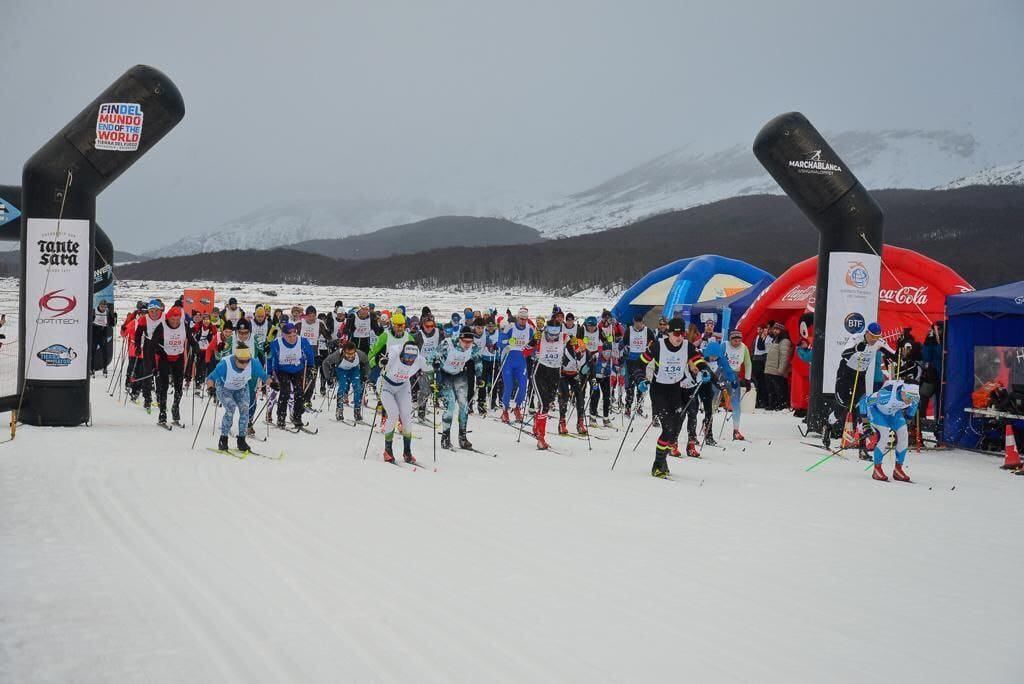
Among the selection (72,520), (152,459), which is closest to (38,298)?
(152,459)

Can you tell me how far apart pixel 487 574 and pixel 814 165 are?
39.1 feet

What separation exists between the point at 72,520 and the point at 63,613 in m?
2.41

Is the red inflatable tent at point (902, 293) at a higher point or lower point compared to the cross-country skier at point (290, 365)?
higher

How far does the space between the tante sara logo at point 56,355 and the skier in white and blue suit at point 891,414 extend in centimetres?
1164

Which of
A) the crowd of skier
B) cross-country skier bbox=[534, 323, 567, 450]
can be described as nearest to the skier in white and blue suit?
the crowd of skier

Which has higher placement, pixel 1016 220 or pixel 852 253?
pixel 1016 220

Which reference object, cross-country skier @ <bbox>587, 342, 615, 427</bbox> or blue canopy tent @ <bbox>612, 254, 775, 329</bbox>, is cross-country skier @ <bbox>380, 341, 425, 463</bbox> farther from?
blue canopy tent @ <bbox>612, 254, 775, 329</bbox>

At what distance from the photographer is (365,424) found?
14.5 metres

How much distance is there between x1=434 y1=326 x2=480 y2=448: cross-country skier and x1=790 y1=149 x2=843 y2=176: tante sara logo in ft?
24.1

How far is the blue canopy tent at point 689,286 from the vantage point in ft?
80.4

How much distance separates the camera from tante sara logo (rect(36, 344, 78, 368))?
489 inches

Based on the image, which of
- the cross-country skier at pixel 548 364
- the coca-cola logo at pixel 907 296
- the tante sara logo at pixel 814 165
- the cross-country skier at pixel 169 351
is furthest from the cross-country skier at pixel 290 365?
the coca-cola logo at pixel 907 296

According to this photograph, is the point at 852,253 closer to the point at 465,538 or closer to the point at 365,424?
the point at 365,424

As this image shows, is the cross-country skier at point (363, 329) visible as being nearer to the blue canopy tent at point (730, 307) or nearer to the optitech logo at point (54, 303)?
the optitech logo at point (54, 303)
